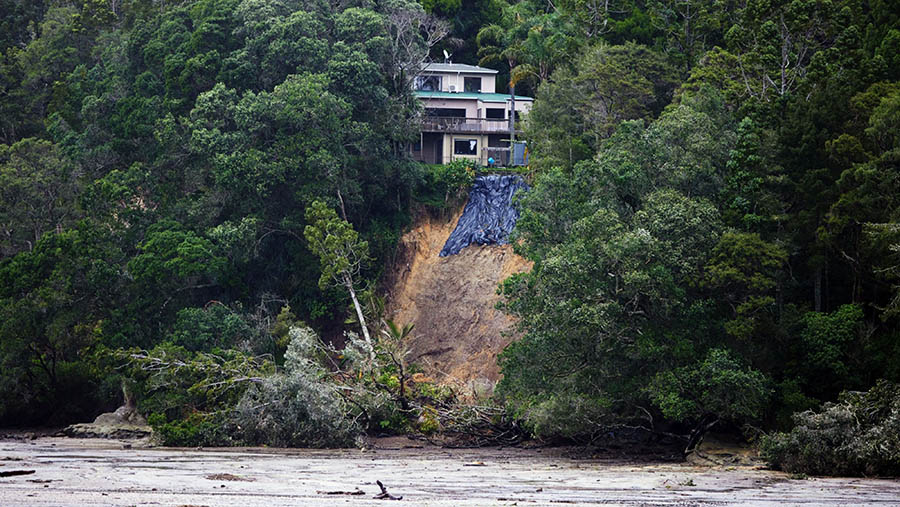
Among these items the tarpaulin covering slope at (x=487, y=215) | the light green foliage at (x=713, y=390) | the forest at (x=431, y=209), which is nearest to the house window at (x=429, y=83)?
the forest at (x=431, y=209)

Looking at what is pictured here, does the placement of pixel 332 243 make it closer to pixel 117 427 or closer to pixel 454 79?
pixel 117 427

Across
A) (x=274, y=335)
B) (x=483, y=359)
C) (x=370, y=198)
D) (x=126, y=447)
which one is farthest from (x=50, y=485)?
(x=370, y=198)

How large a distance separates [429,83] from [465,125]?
4.90 m

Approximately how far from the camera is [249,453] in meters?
33.4

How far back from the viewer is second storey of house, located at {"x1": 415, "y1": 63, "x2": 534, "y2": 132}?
62.8 meters

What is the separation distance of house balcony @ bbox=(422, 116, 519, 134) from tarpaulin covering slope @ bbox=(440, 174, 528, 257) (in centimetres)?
863

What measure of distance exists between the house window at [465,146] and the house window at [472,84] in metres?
4.91

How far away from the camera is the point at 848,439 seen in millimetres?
27828

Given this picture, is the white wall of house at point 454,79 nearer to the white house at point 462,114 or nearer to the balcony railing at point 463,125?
the white house at point 462,114

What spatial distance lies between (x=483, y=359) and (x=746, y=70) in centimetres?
1647

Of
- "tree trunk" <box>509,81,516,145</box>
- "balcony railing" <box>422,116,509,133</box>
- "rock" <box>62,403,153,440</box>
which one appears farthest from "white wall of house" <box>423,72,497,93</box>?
"rock" <box>62,403,153,440</box>

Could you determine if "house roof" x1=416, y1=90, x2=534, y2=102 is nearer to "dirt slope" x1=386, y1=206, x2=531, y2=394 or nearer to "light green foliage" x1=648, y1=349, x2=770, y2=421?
"dirt slope" x1=386, y1=206, x2=531, y2=394

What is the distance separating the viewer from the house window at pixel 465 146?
63281mm

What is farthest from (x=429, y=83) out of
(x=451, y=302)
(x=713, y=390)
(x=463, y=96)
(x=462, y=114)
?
(x=713, y=390)
